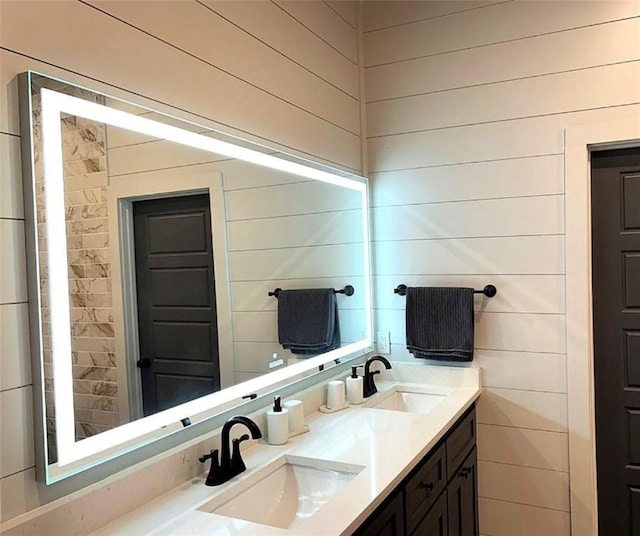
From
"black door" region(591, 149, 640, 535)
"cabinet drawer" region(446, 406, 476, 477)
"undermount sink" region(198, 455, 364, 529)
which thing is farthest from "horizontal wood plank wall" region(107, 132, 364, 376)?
"black door" region(591, 149, 640, 535)

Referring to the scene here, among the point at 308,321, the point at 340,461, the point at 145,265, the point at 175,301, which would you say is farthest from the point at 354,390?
the point at 145,265

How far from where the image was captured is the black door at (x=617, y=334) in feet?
7.94

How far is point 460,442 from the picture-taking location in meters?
2.30

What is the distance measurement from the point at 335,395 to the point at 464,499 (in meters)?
0.72

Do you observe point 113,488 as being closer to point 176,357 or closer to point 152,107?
point 176,357

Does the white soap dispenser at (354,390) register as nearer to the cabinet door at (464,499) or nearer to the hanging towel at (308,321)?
the hanging towel at (308,321)

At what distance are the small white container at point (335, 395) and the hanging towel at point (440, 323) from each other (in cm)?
53

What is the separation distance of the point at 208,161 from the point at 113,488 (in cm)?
97

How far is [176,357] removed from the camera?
1.62m

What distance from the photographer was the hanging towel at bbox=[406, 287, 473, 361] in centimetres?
255

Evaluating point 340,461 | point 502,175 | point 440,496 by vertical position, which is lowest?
point 440,496

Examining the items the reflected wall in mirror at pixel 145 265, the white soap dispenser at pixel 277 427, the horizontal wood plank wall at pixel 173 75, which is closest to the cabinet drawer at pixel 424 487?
the white soap dispenser at pixel 277 427

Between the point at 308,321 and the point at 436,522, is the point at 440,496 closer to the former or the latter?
the point at 436,522

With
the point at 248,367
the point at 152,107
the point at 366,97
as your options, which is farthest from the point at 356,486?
the point at 366,97
